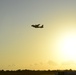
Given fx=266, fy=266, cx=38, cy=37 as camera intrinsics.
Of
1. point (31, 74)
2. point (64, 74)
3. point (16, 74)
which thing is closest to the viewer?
point (64, 74)

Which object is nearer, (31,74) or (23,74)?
(31,74)

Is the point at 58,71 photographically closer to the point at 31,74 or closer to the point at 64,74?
the point at 64,74

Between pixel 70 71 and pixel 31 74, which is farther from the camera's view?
pixel 31 74

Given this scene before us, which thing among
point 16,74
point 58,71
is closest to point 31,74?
point 16,74

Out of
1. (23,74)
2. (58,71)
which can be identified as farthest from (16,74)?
(58,71)

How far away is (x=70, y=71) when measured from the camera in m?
38.3

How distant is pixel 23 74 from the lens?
62.8 meters

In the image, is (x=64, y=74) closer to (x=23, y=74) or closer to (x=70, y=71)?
(x=70, y=71)

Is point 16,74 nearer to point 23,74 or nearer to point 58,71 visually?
point 23,74

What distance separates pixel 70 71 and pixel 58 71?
173cm

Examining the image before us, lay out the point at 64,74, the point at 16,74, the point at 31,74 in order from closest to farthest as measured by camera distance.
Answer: the point at 64,74
the point at 31,74
the point at 16,74

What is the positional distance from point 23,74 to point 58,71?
25432mm

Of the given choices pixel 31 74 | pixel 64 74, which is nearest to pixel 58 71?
pixel 64 74

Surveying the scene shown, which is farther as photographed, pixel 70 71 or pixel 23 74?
pixel 23 74
